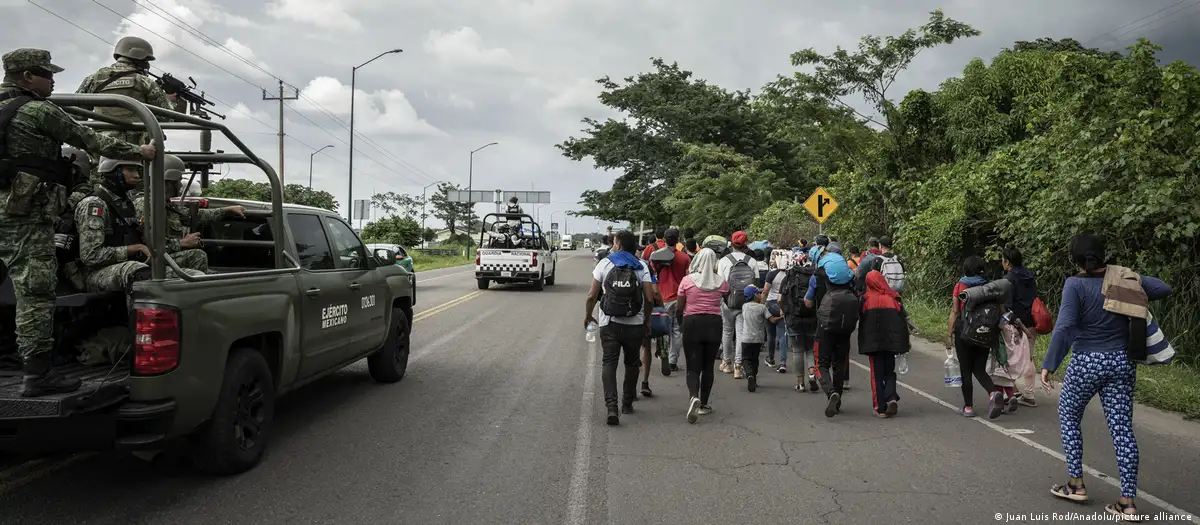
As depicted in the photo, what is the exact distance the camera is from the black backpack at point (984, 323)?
7133mm

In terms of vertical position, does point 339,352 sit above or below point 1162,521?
above

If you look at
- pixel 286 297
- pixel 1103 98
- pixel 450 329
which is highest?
pixel 1103 98

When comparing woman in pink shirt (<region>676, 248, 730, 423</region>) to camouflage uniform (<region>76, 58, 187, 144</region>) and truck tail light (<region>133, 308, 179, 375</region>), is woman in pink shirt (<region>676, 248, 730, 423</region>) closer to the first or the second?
truck tail light (<region>133, 308, 179, 375</region>)

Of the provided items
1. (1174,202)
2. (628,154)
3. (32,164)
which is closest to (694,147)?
(628,154)

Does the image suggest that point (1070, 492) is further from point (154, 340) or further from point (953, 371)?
point (154, 340)

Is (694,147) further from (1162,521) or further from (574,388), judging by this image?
(1162,521)

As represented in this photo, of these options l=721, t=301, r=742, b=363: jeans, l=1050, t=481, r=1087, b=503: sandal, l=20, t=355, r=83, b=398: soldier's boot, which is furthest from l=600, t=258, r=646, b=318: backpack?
l=20, t=355, r=83, b=398: soldier's boot

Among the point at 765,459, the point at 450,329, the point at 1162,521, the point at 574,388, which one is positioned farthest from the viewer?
the point at 450,329

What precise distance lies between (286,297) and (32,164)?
1851 mm

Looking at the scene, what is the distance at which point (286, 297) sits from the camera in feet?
18.7

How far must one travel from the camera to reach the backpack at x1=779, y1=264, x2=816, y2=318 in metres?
8.27

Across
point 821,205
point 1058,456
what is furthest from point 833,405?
point 821,205

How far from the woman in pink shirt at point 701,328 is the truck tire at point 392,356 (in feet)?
10.3

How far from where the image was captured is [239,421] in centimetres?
508
